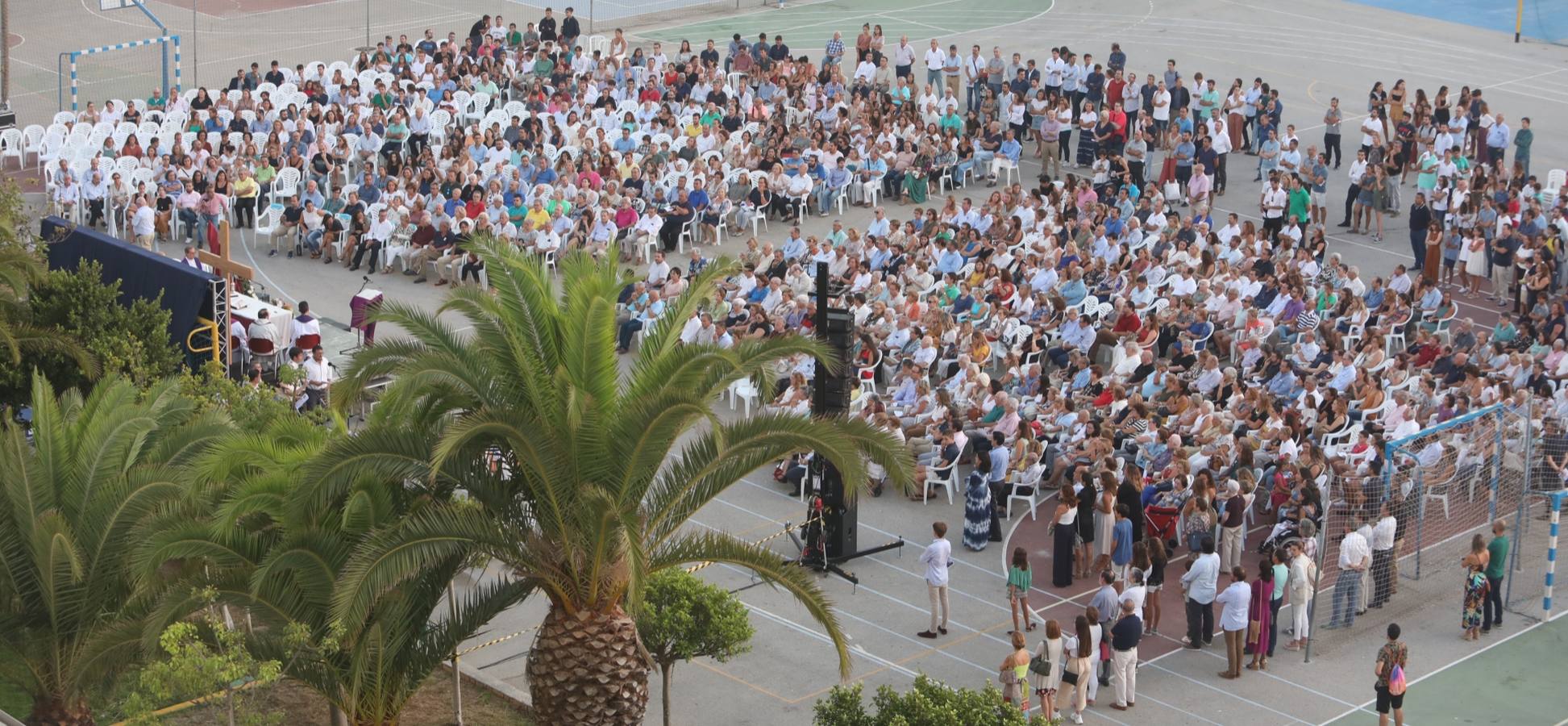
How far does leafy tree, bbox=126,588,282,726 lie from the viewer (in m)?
14.8

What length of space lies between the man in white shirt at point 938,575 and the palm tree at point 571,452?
14.1ft

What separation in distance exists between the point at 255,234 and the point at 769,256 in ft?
30.0

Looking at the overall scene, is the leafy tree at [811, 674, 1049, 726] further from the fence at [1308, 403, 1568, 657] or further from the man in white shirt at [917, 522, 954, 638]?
the fence at [1308, 403, 1568, 657]

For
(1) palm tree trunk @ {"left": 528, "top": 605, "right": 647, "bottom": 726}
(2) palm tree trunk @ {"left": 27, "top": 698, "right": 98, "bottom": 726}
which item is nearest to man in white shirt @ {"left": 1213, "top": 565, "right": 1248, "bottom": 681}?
(1) palm tree trunk @ {"left": 528, "top": 605, "right": 647, "bottom": 726}

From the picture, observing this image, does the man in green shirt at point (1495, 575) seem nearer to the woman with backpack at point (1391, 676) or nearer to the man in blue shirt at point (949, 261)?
the woman with backpack at point (1391, 676)

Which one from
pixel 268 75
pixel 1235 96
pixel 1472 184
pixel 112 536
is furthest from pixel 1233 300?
pixel 268 75

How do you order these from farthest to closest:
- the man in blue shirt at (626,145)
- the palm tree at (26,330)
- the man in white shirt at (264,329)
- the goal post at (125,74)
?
the goal post at (125,74)
the man in blue shirt at (626,145)
the man in white shirt at (264,329)
the palm tree at (26,330)

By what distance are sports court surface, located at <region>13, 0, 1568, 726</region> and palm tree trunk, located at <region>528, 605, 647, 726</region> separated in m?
2.78

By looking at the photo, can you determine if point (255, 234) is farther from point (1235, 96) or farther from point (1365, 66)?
point (1365, 66)

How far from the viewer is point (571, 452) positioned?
15.8m

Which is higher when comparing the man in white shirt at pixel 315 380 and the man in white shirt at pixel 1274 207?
the man in white shirt at pixel 1274 207

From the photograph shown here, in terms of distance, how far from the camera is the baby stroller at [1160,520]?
22156 millimetres

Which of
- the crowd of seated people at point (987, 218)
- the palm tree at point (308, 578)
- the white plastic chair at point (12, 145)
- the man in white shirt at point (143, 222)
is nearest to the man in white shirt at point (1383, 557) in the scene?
the crowd of seated people at point (987, 218)

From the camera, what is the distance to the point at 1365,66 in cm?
4306
